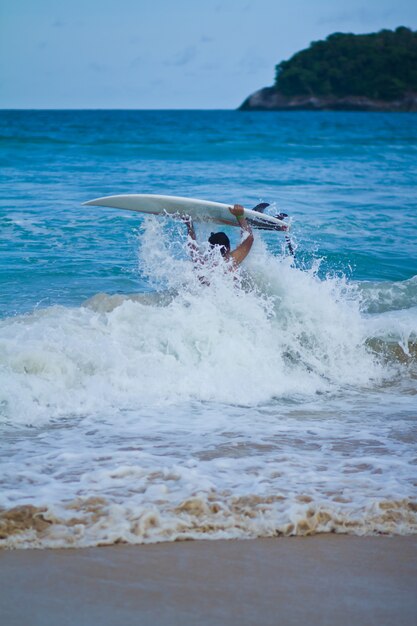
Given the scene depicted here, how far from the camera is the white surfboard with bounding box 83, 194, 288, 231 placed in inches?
320

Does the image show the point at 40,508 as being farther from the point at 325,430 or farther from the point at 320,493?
the point at 325,430

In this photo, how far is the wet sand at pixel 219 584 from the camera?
10.4 feet

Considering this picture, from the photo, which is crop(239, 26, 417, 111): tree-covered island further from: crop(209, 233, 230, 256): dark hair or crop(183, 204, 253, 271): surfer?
crop(209, 233, 230, 256): dark hair

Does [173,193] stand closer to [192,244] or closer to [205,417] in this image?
[192,244]

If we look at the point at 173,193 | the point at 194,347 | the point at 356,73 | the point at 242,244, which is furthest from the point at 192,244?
the point at 356,73

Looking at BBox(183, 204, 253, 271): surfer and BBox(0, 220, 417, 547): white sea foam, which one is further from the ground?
BBox(183, 204, 253, 271): surfer

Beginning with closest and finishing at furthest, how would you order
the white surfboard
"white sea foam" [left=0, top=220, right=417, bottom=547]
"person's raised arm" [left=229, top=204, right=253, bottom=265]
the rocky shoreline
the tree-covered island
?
"white sea foam" [left=0, top=220, right=417, bottom=547], "person's raised arm" [left=229, top=204, right=253, bottom=265], the white surfboard, the tree-covered island, the rocky shoreline

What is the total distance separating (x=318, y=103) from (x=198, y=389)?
107 meters

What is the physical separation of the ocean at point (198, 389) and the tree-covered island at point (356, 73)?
91800 millimetres

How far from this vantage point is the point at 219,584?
11.2 ft

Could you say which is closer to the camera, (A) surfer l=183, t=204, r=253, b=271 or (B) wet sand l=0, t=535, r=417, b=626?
(B) wet sand l=0, t=535, r=417, b=626

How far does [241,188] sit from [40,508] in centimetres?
1549

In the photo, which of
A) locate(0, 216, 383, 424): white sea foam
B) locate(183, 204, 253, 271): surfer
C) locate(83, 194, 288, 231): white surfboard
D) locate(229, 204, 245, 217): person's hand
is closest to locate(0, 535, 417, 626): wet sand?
locate(0, 216, 383, 424): white sea foam

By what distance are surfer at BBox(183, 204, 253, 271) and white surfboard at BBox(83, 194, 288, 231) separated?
194 mm
